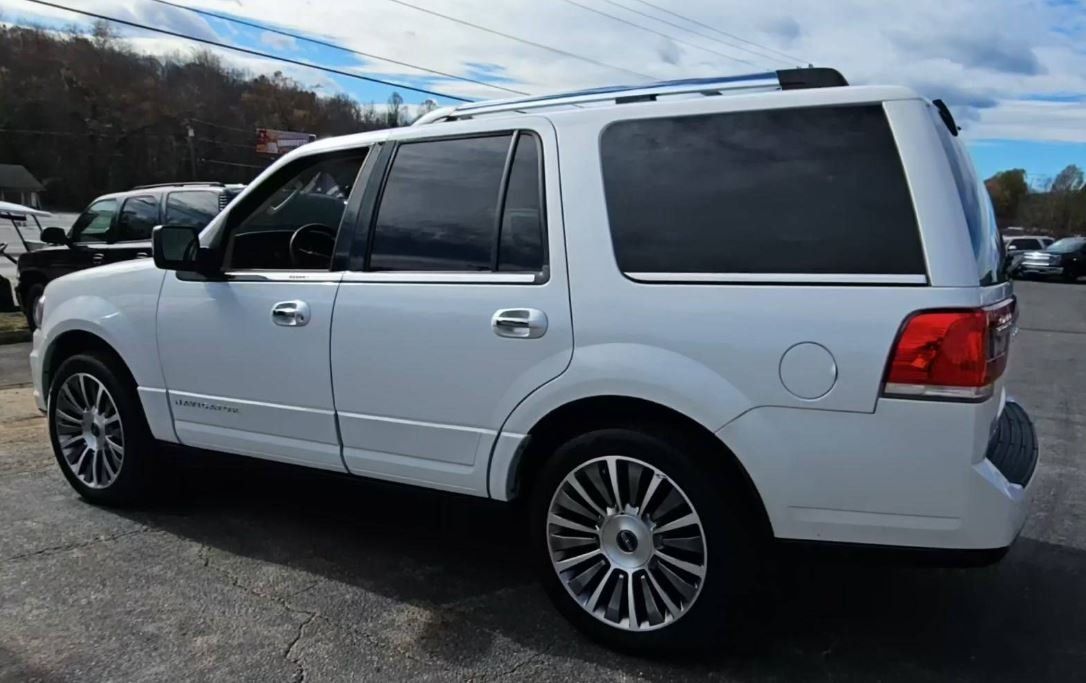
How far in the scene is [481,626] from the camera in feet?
10.6

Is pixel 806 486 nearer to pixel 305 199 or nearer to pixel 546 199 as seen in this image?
pixel 546 199

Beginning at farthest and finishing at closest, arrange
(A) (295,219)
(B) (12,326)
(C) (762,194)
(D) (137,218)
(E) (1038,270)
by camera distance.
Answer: (E) (1038,270) → (B) (12,326) → (D) (137,218) → (A) (295,219) → (C) (762,194)

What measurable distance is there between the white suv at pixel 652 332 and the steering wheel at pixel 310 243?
0.02 m

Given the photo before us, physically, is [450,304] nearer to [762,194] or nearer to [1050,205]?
[762,194]

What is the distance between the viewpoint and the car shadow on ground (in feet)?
9.63

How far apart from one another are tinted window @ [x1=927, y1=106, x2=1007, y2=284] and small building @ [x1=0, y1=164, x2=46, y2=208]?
8064 centimetres

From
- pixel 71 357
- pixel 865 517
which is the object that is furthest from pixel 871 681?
pixel 71 357

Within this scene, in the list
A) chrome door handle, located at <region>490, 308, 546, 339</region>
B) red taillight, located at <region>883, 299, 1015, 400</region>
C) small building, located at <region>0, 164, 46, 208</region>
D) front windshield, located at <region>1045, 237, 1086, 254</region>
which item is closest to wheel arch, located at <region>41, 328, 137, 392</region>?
chrome door handle, located at <region>490, 308, 546, 339</region>

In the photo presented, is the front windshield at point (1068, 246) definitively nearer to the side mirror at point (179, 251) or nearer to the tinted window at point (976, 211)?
the tinted window at point (976, 211)

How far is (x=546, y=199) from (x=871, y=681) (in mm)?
2009

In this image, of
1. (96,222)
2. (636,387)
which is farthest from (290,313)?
(96,222)

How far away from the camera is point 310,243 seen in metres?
3.94

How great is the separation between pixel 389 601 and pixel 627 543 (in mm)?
1088

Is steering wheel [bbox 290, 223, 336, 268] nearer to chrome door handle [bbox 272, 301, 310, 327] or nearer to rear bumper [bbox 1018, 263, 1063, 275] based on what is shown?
chrome door handle [bbox 272, 301, 310, 327]
